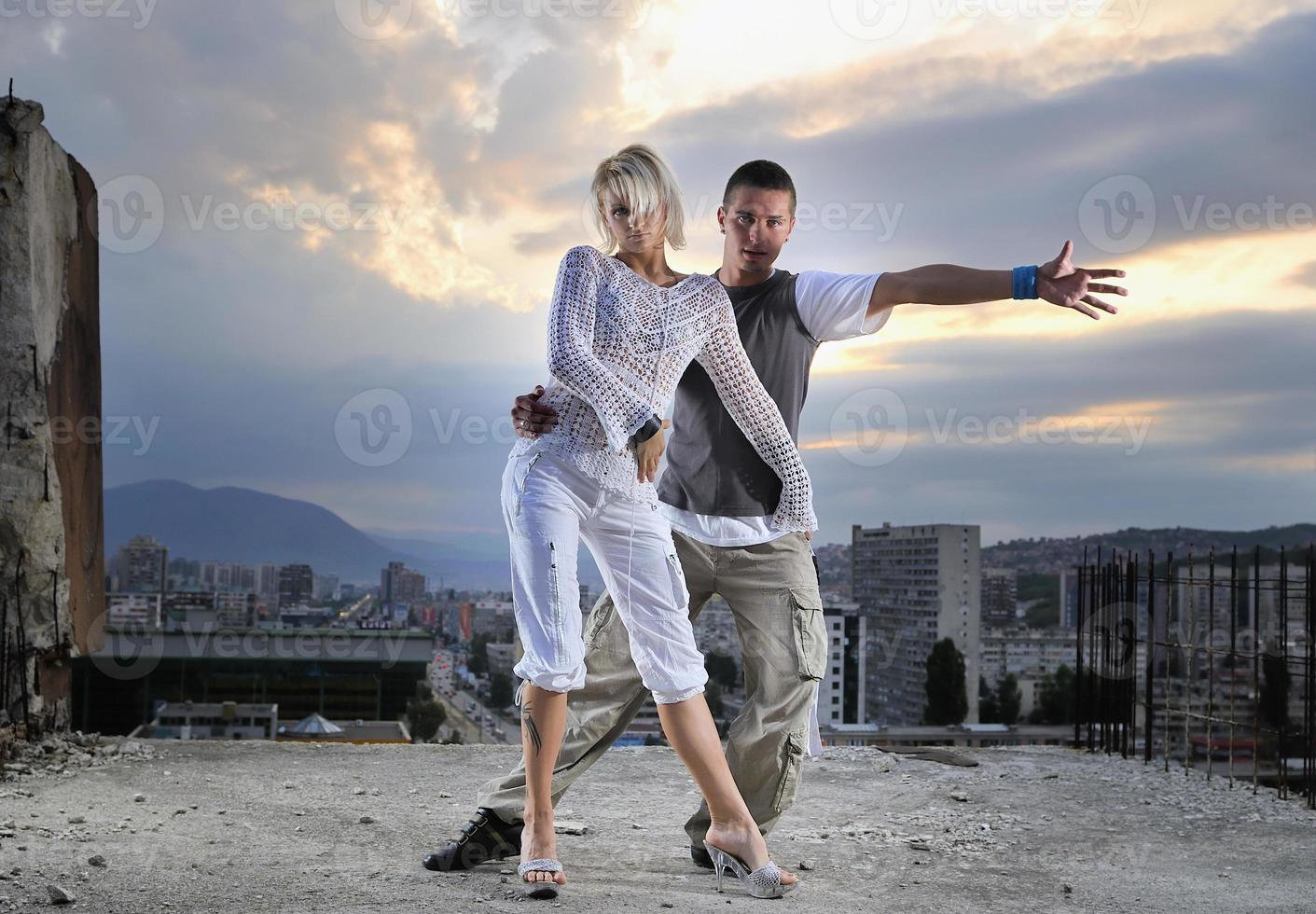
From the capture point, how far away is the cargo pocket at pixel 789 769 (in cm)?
292

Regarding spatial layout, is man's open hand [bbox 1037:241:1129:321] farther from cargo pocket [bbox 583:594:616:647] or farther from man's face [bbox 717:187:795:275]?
cargo pocket [bbox 583:594:616:647]

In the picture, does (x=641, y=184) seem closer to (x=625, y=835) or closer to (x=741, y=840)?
(x=741, y=840)

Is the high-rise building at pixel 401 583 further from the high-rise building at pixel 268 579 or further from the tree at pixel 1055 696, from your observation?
the tree at pixel 1055 696

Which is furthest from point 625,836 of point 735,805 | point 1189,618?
point 1189,618

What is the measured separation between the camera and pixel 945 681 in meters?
15.8

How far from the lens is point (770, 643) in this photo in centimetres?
294

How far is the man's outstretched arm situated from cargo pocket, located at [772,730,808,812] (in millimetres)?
1158

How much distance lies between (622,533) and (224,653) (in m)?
6.74

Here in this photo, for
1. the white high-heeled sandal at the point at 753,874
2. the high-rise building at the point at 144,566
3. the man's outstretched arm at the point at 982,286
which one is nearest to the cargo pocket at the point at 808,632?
the white high-heeled sandal at the point at 753,874

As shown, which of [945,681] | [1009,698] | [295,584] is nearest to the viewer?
[295,584]

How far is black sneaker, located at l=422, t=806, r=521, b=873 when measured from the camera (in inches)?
116

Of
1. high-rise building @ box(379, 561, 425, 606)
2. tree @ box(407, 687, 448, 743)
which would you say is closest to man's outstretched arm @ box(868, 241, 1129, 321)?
tree @ box(407, 687, 448, 743)

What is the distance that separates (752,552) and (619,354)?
71 cm

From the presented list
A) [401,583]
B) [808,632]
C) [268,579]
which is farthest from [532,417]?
[268,579]
